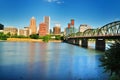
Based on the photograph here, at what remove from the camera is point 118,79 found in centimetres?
2064

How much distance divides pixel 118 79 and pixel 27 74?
15.6m

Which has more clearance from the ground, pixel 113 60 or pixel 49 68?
pixel 113 60

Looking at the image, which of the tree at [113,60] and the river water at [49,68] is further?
the river water at [49,68]

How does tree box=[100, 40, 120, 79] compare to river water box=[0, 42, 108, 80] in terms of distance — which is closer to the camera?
tree box=[100, 40, 120, 79]

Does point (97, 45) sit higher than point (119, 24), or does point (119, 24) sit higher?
point (119, 24)

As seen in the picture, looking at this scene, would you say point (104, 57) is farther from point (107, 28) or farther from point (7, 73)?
point (107, 28)

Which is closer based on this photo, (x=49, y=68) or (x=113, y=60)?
(x=113, y=60)

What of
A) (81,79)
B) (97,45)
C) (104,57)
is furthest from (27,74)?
(97,45)

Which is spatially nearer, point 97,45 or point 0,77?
point 0,77

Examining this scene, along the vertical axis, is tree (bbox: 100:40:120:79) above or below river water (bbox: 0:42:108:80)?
above

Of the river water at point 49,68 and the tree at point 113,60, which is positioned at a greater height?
the tree at point 113,60

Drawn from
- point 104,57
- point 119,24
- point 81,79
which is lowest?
point 81,79

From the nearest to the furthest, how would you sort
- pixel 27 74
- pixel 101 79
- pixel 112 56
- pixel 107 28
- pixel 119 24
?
1. pixel 112 56
2. pixel 101 79
3. pixel 27 74
4. pixel 119 24
5. pixel 107 28

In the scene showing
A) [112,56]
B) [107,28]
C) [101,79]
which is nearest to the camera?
[112,56]
